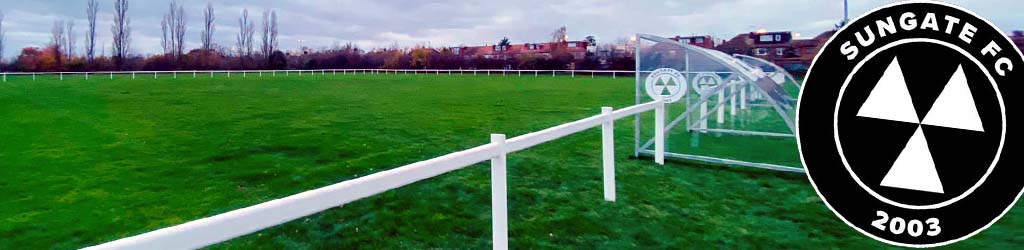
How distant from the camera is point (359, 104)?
14.1 metres

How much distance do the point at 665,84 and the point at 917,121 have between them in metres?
4.18

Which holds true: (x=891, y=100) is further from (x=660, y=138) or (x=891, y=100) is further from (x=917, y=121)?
(x=660, y=138)

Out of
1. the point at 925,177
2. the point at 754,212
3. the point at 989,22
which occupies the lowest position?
the point at 754,212

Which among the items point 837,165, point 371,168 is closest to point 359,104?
point 371,168

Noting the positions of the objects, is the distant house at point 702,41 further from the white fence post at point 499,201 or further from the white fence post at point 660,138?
the white fence post at point 499,201

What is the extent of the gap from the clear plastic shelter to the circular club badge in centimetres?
310

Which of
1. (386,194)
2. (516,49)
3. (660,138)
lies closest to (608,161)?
(386,194)

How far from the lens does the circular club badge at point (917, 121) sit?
2051 mm

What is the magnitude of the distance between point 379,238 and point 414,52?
53236 mm

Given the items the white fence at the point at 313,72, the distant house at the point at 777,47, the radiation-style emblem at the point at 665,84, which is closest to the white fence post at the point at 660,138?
the radiation-style emblem at the point at 665,84

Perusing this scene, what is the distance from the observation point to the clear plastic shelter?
5.56 metres

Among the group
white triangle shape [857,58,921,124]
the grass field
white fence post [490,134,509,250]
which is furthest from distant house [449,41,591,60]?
white triangle shape [857,58,921,124]

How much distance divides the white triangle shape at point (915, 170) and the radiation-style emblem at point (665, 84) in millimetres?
4037

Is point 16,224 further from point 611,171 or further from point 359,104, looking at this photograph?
point 359,104
